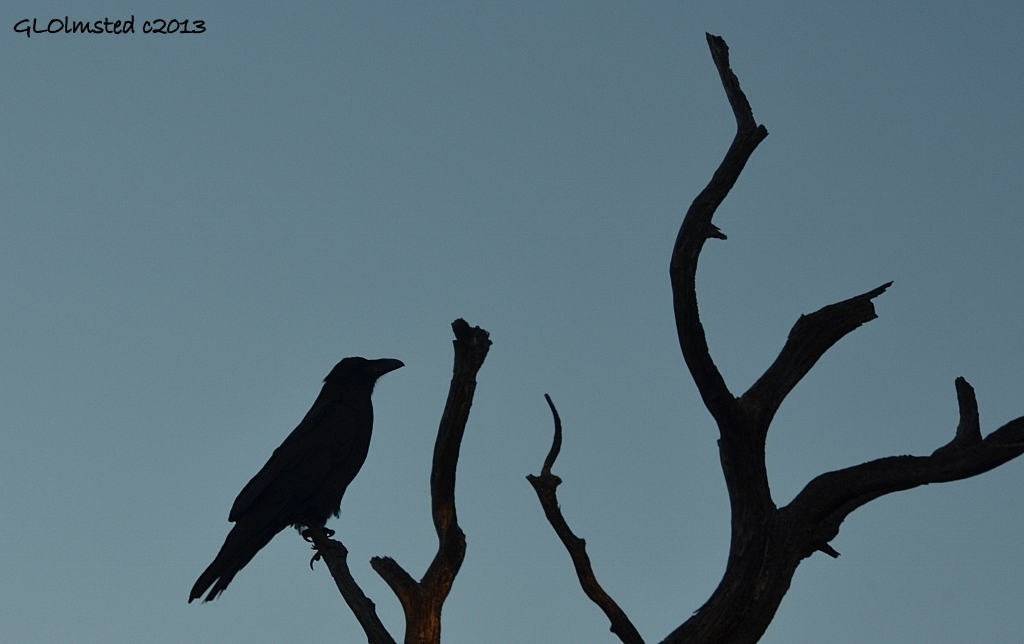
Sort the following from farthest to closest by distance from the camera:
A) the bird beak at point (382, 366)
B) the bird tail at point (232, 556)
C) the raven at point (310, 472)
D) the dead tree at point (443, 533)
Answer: the bird beak at point (382, 366) → the raven at point (310, 472) → the bird tail at point (232, 556) → the dead tree at point (443, 533)

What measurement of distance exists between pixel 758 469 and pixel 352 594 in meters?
2.37

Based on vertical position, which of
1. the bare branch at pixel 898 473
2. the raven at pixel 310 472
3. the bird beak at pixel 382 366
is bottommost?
the bare branch at pixel 898 473

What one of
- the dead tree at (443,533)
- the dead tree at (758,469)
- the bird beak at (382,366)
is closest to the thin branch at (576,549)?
the dead tree at (758,469)

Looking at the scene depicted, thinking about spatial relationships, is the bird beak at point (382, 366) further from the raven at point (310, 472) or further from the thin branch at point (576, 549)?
the thin branch at point (576, 549)

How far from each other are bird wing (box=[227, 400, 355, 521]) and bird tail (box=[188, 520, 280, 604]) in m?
0.17

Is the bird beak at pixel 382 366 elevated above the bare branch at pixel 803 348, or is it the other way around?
the bird beak at pixel 382 366

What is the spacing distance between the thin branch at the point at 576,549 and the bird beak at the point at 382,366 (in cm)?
357

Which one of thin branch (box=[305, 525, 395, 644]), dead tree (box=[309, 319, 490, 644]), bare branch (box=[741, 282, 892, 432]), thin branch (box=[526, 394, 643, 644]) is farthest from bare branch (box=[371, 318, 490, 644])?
bare branch (box=[741, 282, 892, 432])

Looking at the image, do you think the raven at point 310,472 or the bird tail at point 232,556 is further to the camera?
the raven at point 310,472

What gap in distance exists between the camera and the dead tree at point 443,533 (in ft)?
18.0

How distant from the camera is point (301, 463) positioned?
8.53 m

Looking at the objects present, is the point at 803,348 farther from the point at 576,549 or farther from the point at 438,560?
the point at 438,560

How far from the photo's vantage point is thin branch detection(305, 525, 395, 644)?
5.92 meters

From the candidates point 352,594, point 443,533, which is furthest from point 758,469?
point 352,594
